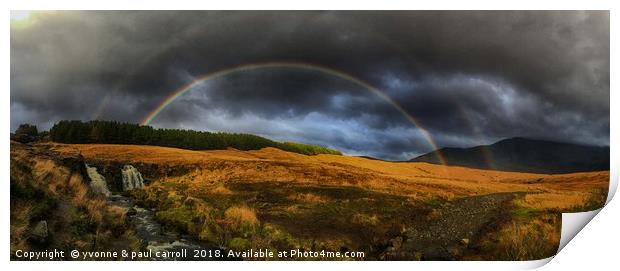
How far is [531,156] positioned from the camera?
9328 millimetres

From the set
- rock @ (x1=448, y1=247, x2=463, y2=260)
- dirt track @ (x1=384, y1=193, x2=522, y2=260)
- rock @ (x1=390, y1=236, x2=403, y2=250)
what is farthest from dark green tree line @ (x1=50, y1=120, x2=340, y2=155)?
rock @ (x1=448, y1=247, x2=463, y2=260)

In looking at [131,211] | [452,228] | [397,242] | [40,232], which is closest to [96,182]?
[131,211]

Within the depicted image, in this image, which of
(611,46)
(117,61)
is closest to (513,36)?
(611,46)

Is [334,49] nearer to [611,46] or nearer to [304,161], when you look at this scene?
[304,161]

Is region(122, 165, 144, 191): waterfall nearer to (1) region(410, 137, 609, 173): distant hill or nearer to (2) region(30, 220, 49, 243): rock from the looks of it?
(2) region(30, 220, 49, 243): rock

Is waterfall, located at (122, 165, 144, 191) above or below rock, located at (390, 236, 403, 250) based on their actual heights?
above

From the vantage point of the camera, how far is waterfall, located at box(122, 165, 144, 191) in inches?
380

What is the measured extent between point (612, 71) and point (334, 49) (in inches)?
217

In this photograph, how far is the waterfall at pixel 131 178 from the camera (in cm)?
966

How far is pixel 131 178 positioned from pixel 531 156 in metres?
8.27

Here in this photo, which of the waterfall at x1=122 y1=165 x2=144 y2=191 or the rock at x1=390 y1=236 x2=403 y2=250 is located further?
the waterfall at x1=122 y1=165 x2=144 y2=191

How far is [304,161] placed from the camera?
32.4ft

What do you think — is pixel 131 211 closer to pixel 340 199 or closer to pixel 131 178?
pixel 131 178

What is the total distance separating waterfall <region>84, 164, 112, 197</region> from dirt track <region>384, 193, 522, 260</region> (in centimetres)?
593
